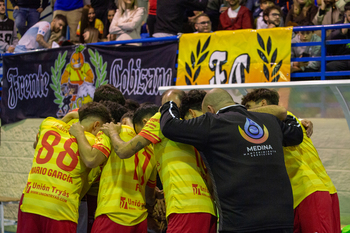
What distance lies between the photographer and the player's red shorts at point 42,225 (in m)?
3.24

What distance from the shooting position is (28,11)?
33.8 ft

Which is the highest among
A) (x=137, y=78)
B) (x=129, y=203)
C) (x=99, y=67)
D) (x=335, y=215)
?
(x=99, y=67)

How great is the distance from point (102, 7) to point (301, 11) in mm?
4544

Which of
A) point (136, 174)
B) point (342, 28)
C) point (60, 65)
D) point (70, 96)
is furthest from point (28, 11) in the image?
point (136, 174)

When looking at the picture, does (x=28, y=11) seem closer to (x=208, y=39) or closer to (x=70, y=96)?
(x=70, y=96)

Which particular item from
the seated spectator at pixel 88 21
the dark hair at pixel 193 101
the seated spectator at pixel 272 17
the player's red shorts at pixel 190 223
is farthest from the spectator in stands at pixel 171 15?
the player's red shorts at pixel 190 223

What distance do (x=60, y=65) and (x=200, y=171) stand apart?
6.00 metres

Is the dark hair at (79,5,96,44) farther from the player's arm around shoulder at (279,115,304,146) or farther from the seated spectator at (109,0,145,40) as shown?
the player's arm around shoulder at (279,115,304,146)

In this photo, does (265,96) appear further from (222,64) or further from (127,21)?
(127,21)

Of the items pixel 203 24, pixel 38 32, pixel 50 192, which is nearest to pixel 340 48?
pixel 203 24

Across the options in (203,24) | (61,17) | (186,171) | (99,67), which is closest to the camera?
(186,171)

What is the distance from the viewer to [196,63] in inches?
260

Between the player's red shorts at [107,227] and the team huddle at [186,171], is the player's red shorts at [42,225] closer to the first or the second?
the team huddle at [186,171]

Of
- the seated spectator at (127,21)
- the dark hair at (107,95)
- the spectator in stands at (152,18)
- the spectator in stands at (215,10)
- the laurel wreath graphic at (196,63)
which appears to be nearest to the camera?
→ the dark hair at (107,95)
